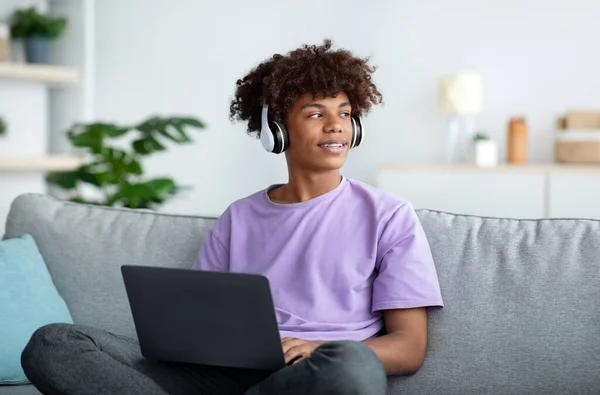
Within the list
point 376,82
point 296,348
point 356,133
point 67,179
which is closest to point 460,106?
point 376,82

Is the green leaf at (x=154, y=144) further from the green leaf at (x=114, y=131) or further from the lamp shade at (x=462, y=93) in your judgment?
the lamp shade at (x=462, y=93)

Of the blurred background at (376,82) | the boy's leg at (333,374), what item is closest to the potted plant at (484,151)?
the blurred background at (376,82)

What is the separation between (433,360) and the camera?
1.90 m

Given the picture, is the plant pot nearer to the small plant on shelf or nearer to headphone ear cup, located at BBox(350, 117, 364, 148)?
the small plant on shelf

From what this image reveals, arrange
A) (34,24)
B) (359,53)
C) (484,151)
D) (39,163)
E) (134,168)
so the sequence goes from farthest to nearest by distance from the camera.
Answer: (359,53)
(34,24)
(39,163)
(484,151)
(134,168)

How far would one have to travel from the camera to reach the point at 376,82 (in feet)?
16.4

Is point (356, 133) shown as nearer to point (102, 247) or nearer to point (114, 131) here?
point (102, 247)

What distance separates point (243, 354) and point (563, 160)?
3.13 metres

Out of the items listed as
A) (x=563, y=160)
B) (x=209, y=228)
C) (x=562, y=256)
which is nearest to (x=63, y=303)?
(x=209, y=228)

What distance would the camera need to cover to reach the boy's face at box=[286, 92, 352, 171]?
2.02m

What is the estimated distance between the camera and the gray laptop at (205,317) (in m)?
1.62

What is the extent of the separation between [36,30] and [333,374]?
12.3ft

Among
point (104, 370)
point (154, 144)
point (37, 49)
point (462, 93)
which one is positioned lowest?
point (104, 370)

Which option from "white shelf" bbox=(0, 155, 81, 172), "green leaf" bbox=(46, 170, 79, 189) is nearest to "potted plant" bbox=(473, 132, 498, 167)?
"green leaf" bbox=(46, 170, 79, 189)
